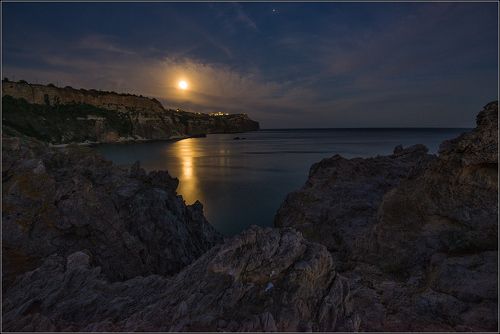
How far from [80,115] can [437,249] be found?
12956 centimetres

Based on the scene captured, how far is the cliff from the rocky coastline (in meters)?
79.3

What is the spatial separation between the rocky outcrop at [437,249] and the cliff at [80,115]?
291ft

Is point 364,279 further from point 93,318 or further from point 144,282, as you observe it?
point 93,318

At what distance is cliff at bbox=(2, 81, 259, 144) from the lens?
297 ft

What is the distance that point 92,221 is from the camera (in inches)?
462

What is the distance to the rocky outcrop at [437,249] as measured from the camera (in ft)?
16.5

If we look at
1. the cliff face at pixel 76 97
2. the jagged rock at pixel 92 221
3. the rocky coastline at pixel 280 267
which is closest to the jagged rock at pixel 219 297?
the rocky coastline at pixel 280 267

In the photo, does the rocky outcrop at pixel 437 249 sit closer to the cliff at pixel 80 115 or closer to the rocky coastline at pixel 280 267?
the rocky coastline at pixel 280 267

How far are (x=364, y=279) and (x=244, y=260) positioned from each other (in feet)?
11.4

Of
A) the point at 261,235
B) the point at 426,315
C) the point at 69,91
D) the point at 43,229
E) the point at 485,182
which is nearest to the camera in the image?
the point at 426,315

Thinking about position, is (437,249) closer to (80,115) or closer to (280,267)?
(280,267)

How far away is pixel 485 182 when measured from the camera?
22.8 feet

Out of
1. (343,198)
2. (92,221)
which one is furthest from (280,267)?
(343,198)

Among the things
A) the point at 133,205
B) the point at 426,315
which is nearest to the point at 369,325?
the point at 426,315
